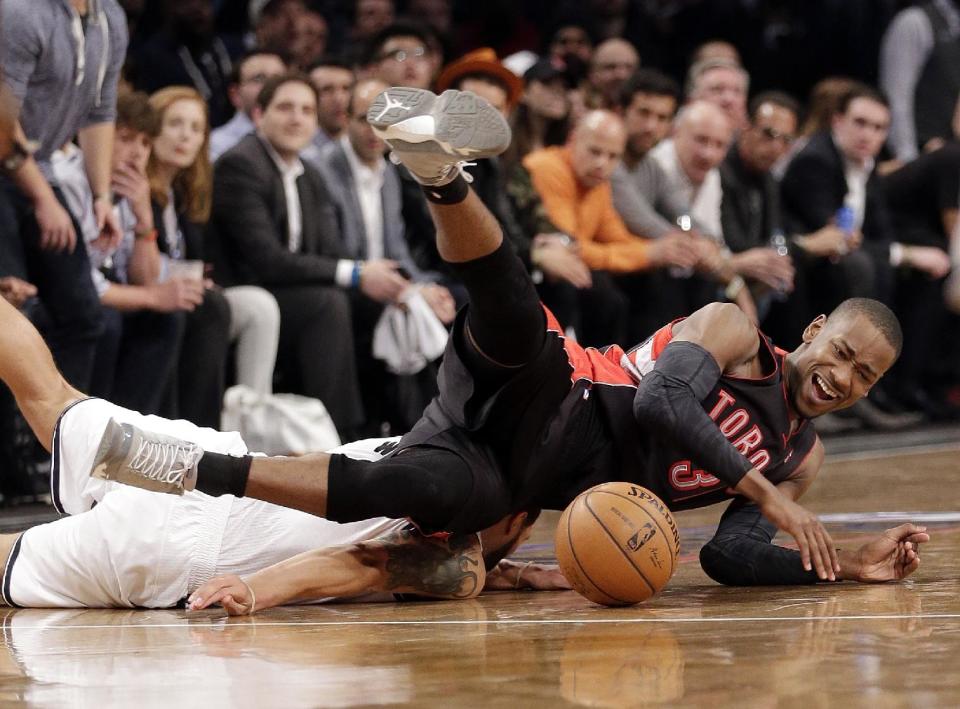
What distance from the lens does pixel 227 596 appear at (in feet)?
12.8

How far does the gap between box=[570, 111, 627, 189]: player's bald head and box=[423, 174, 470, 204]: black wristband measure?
179 inches

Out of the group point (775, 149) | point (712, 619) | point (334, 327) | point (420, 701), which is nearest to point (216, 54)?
point (334, 327)

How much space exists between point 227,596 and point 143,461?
44cm

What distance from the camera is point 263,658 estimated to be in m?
3.28

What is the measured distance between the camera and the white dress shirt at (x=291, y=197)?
754 cm

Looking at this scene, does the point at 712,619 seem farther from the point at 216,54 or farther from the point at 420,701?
the point at 216,54

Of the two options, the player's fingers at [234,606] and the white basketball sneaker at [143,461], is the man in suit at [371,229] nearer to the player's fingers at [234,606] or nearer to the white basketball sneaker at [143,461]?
the player's fingers at [234,606]

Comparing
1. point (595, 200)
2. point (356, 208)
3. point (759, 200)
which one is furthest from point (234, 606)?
point (759, 200)

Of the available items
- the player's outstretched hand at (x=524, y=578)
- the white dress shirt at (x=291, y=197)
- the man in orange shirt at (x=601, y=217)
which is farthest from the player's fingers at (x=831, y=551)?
the man in orange shirt at (x=601, y=217)

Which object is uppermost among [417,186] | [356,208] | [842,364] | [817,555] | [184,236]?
[417,186]

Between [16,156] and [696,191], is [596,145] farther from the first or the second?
[16,156]

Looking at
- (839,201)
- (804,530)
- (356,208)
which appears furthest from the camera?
(839,201)

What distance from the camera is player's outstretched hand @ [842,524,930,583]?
4.19m

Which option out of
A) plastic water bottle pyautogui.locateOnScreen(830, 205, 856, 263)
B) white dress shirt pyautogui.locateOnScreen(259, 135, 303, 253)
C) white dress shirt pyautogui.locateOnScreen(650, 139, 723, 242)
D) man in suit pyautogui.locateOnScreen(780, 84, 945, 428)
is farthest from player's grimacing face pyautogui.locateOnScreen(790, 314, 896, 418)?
plastic water bottle pyautogui.locateOnScreen(830, 205, 856, 263)
